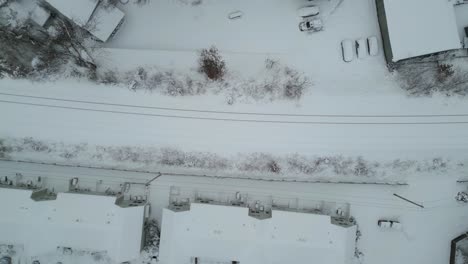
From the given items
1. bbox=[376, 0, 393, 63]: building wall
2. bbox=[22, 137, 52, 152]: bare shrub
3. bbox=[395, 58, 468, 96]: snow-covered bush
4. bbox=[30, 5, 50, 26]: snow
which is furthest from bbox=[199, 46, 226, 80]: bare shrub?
bbox=[395, 58, 468, 96]: snow-covered bush

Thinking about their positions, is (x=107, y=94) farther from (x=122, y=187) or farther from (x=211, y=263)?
(x=211, y=263)

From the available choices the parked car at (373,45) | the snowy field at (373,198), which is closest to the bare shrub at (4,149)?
the snowy field at (373,198)

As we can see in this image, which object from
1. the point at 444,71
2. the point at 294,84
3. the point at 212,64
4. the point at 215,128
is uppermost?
the point at 212,64

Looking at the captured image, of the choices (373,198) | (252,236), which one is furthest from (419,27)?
(252,236)

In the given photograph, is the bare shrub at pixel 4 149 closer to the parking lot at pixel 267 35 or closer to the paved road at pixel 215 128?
the paved road at pixel 215 128

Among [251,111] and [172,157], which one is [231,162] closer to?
[251,111]

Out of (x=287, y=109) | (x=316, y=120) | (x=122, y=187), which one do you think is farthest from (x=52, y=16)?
(x=316, y=120)
